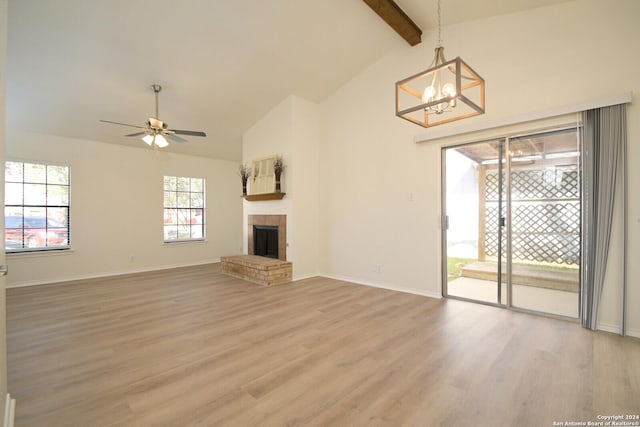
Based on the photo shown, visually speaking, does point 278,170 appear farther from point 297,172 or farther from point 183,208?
point 183,208

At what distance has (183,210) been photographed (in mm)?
7234

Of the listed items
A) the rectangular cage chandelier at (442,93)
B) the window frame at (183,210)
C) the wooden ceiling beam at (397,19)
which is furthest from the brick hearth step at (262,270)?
the wooden ceiling beam at (397,19)

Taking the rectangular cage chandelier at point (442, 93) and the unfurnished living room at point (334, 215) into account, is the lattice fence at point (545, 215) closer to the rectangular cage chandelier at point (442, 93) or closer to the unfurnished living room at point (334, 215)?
the unfurnished living room at point (334, 215)

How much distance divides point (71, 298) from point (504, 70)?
22.6 feet

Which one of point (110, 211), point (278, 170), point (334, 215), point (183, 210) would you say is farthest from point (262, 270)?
point (110, 211)

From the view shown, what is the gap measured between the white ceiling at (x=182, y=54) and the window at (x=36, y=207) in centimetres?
78

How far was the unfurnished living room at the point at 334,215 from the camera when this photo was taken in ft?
6.85

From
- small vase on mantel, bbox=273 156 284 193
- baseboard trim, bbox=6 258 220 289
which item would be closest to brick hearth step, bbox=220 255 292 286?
small vase on mantel, bbox=273 156 284 193

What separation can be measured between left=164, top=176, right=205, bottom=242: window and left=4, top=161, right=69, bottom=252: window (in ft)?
6.03

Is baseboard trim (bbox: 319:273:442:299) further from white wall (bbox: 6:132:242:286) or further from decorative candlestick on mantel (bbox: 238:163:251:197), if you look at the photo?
white wall (bbox: 6:132:242:286)

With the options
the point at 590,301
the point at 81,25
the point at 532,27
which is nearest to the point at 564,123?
the point at 532,27

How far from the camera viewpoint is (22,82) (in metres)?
4.04

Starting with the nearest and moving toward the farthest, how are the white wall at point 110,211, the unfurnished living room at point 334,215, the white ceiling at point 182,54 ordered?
1. the unfurnished living room at point 334,215
2. the white ceiling at point 182,54
3. the white wall at point 110,211

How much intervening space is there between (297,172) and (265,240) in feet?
5.44
